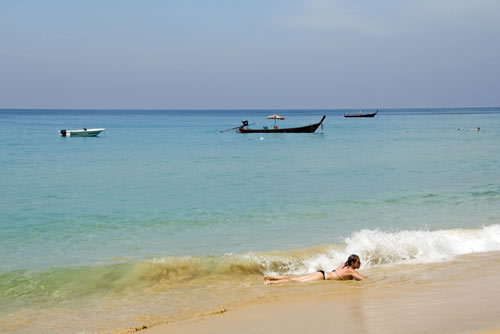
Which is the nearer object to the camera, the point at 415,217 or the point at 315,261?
the point at 315,261

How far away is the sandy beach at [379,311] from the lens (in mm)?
5160

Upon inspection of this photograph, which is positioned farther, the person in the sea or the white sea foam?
the white sea foam

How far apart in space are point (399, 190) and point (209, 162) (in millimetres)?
12962

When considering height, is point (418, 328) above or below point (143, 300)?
above

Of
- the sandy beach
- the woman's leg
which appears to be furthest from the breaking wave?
the sandy beach

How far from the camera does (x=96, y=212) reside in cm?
1377

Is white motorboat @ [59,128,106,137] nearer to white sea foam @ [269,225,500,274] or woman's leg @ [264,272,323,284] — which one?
white sea foam @ [269,225,500,274]

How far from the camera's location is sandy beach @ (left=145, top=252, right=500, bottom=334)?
5160mm

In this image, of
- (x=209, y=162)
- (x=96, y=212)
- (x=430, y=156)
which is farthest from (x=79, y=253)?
A: (x=430, y=156)

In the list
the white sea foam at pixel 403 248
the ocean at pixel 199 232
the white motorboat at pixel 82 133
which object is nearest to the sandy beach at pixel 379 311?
the ocean at pixel 199 232

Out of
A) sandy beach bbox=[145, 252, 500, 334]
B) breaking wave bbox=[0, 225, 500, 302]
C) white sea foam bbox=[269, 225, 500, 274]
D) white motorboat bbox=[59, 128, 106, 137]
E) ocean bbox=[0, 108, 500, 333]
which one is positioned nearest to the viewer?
sandy beach bbox=[145, 252, 500, 334]

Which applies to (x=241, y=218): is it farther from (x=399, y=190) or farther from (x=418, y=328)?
(x=418, y=328)

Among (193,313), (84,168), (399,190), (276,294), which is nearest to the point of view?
(193,313)

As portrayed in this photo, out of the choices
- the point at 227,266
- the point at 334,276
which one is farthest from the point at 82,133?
the point at 334,276
